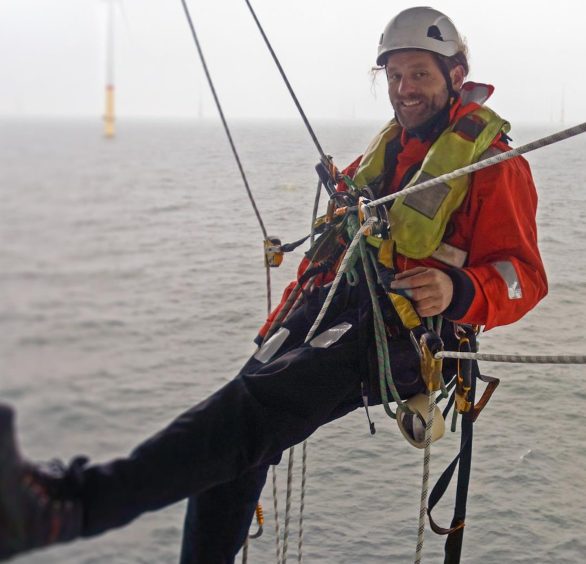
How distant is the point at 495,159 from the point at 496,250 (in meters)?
0.30

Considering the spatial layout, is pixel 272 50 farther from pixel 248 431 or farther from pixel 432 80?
pixel 248 431

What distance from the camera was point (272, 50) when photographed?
2854 mm

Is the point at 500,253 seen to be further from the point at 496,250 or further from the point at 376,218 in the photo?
the point at 376,218

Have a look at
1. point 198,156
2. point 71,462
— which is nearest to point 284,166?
point 198,156

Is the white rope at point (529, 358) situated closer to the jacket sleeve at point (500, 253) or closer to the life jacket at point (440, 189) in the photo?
the jacket sleeve at point (500, 253)

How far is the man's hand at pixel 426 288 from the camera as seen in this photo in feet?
6.81

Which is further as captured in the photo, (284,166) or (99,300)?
(284,166)

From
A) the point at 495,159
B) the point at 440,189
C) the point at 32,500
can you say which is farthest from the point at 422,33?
the point at 32,500

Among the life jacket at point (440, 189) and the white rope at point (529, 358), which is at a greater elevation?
the life jacket at point (440, 189)

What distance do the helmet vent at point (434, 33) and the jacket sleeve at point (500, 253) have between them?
1.48 feet

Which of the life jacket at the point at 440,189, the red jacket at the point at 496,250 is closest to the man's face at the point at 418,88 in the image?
the life jacket at the point at 440,189

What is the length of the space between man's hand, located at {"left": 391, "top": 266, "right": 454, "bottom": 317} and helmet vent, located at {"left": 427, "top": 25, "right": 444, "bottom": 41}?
0.71 meters

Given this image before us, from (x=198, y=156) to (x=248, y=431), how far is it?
26.7 metres

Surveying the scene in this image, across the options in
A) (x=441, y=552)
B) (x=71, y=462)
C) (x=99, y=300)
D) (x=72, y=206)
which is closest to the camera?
(x=71, y=462)
